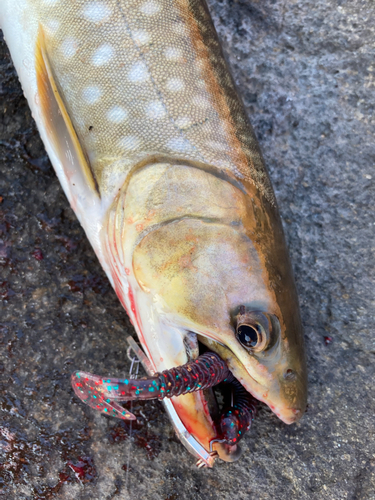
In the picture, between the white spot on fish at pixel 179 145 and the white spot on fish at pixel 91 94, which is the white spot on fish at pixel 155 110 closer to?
the white spot on fish at pixel 179 145

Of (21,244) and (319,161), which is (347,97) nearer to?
(319,161)

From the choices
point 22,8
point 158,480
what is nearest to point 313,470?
point 158,480

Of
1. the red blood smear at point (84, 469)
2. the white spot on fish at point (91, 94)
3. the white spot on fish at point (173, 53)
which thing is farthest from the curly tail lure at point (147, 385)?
the white spot on fish at point (173, 53)

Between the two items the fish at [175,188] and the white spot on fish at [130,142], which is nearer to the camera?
the fish at [175,188]

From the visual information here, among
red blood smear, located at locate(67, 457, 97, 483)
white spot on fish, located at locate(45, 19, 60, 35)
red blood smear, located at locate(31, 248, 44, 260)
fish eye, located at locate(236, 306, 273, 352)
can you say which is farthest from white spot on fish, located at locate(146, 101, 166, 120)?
red blood smear, located at locate(67, 457, 97, 483)

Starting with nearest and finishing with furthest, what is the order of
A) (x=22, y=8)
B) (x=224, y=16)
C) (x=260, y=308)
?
1. (x=260, y=308)
2. (x=22, y=8)
3. (x=224, y=16)

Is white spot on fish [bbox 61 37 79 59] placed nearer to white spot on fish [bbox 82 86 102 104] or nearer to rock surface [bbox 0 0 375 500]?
white spot on fish [bbox 82 86 102 104]
